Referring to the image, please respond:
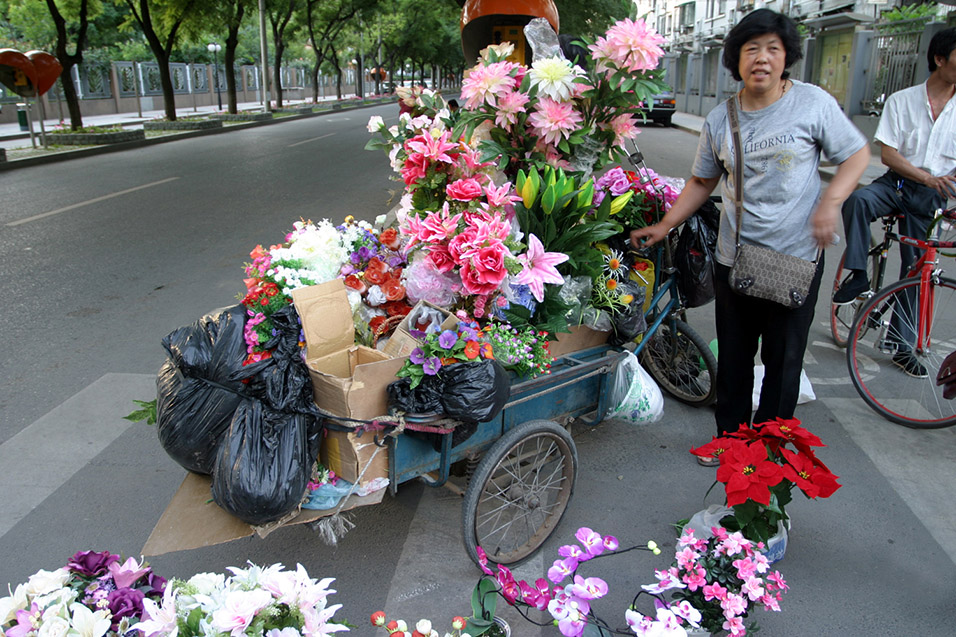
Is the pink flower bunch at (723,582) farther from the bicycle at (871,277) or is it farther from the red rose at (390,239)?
the bicycle at (871,277)

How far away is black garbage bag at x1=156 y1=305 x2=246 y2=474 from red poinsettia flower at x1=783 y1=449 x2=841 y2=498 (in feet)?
6.06

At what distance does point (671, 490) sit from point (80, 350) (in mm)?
3952

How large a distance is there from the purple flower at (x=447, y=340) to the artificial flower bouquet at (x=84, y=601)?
1031 millimetres

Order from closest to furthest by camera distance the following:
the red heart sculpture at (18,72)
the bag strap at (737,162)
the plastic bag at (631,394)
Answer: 1. the bag strap at (737,162)
2. the plastic bag at (631,394)
3. the red heart sculpture at (18,72)

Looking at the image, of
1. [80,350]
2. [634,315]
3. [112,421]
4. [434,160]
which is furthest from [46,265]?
[634,315]

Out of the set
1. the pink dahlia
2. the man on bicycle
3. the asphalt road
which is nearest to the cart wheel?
the asphalt road

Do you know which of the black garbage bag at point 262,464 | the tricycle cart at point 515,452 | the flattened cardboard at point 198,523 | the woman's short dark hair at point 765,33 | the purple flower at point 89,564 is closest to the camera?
the purple flower at point 89,564

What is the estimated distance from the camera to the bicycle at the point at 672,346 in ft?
10.9

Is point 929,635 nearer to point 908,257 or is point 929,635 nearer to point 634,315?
point 634,315

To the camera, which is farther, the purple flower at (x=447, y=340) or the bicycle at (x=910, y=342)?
the bicycle at (x=910, y=342)

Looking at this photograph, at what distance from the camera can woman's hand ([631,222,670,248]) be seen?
3076 mm

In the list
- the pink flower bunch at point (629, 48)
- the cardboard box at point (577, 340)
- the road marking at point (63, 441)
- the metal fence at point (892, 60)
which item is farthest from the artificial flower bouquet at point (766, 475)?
the metal fence at point (892, 60)

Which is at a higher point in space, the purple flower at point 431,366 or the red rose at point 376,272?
the red rose at point 376,272

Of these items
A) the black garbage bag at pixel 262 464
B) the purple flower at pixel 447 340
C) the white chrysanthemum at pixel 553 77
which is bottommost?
the black garbage bag at pixel 262 464
